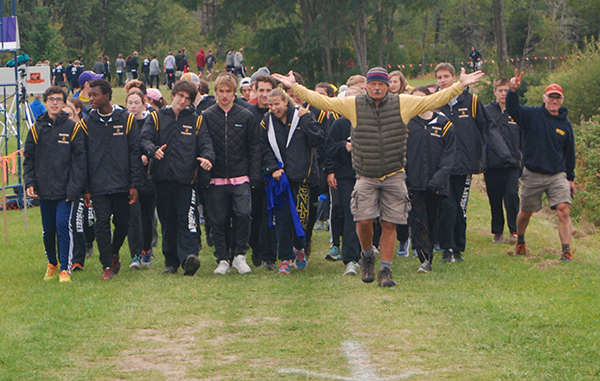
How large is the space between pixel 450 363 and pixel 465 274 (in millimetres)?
3564

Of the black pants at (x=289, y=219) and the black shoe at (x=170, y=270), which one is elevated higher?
the black pants at (x=289, y=219)

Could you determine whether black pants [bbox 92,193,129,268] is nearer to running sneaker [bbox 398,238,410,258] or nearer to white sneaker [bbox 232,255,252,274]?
white sneaker [bbox 232,255,252,274]

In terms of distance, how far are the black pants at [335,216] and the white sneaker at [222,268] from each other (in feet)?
4.82

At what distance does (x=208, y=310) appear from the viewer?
8.05 m

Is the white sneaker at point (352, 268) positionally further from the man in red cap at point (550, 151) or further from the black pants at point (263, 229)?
the man in red cap at point (550, 151)

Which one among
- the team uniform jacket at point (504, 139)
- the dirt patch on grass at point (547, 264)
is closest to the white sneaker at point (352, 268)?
the dirt patch on grass at point (547, 264)

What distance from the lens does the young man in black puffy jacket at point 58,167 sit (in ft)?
31.1

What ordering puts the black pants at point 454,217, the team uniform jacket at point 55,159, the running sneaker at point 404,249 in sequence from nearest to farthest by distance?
the team uniform jacket at point 55,159, the black pants at point 454,217, the running sneaker at point 404,249

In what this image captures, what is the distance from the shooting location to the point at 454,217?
10.5 meters

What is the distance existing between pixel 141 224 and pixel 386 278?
3.30m

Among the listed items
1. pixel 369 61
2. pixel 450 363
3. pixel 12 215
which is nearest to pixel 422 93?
pixel 450 363

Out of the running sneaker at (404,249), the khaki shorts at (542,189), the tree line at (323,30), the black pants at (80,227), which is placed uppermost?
the tree line at (323,30)

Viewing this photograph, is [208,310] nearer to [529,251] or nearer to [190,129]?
[190,129]

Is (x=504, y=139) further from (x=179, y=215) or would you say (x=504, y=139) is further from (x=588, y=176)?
(x=588, y=176)
